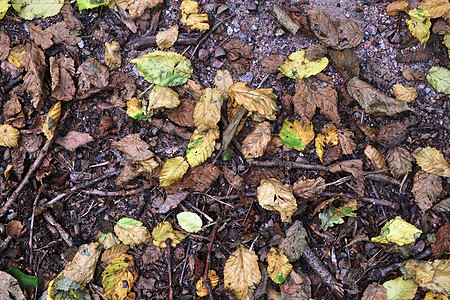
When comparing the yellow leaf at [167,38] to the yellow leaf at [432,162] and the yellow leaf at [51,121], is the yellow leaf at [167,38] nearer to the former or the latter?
the yellow leaf at [51,121]

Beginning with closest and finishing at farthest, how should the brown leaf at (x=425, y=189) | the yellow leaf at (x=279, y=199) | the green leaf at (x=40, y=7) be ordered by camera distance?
the yellow leaf at (x=279, y=199) < the brown leaf at (x=425, y=189) < the green leaf at (x=40, y=7)

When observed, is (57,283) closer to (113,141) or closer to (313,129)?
(113,141)

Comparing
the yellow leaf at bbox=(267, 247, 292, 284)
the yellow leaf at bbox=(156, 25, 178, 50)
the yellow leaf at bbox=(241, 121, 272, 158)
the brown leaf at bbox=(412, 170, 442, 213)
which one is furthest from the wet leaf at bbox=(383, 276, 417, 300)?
the yellow leaf at bbox=(156, 25, 178, 50)

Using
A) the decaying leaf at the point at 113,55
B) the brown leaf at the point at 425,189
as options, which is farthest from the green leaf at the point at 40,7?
the brown leaf at the point at 425,189

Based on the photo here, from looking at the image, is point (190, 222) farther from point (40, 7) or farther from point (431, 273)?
point (40, 7)

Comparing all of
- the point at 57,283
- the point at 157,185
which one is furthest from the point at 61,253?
the point at 157,185

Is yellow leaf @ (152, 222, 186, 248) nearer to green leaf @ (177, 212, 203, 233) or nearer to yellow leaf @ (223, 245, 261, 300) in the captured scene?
green leaf @ (177, 212, 203, 233)
